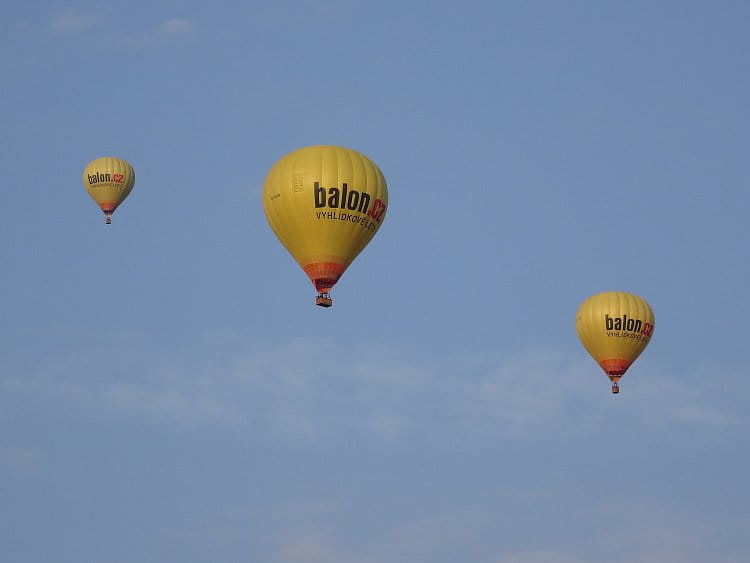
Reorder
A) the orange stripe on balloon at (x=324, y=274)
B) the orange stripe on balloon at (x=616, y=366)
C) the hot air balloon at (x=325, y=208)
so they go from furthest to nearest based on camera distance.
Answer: the orange stripe on balloon at (x=616, y=366), the orange stripe on balloon at (x=324, y=274), the hot air balloon at (x=325, y=208)

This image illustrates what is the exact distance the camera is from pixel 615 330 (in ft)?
293

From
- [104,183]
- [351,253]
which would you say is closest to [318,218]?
[351,253]

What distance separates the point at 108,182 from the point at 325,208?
52.0 meters

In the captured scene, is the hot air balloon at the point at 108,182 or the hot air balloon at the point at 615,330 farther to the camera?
the hot air balloon at the point at 108,182

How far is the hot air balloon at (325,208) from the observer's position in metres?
69.3

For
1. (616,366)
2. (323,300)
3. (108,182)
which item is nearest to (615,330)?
(616,366)

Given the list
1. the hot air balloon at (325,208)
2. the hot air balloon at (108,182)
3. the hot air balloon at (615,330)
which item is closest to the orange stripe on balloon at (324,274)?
the hot air balloon at (325,208)

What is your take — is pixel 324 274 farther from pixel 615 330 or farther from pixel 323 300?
pixel 615 330

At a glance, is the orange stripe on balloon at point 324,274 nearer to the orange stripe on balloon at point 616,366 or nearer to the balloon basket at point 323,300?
the balloon basket at point 323,300

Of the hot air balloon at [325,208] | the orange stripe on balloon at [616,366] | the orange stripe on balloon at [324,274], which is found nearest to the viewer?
the hot air balloon at [325,208]

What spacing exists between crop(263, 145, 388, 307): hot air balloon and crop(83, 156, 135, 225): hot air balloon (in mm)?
49385

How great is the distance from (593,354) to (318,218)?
83.4 feet

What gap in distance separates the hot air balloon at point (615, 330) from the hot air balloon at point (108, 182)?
1597 inches

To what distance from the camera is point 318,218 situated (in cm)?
6931
